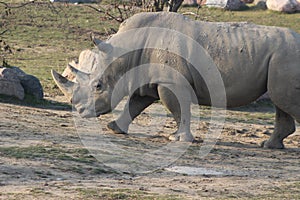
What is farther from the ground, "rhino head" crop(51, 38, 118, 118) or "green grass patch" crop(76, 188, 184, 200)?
"green grass patch" crop(76, 188, 184, 200)

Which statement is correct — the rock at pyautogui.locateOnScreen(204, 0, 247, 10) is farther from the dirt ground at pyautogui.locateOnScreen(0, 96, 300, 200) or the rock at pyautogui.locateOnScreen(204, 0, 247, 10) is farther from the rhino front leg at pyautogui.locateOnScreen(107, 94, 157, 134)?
the rhino front leg at pyautogui.locateOnScreen(107, 94, 157, 134)

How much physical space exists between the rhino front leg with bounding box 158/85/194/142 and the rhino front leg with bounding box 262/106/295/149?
1046mm

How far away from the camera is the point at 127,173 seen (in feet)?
26.1

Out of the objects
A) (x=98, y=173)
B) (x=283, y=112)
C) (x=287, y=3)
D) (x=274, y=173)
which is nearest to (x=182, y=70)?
(x=283, y=112)

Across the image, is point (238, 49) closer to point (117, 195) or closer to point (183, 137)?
point (183, 137)

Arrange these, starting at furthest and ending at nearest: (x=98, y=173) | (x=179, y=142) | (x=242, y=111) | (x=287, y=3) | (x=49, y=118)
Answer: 1. (x=287, y=3)
2. (x=242, y=111)
3. (x=49, y=118)
4. (x=179, y=142)
5. (x=98, y=173)

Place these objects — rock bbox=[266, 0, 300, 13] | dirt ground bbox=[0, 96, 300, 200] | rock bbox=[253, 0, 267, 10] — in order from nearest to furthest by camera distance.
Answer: dirt ground bbox=[0, 96, 300, 200] → rock bbox=[266, 0, 300, 13] → rock bbox=[253, 0, 267, 10]

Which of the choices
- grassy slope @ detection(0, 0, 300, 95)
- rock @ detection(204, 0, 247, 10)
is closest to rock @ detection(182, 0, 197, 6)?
rock @ detection(204, 0, 247, 10)

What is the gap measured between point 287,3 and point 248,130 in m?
13.7

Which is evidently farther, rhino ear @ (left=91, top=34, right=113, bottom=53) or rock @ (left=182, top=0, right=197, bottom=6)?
rock @ (left=182, top=0, right=197, bottom=6)

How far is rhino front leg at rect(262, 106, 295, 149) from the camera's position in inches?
419

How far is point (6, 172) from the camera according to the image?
729cm

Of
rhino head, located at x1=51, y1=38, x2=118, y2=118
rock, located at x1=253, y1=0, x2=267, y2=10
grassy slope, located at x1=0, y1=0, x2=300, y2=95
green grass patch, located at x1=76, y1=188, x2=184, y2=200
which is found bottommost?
rock, located at x1=253, y1=0, x2=267, y2=10

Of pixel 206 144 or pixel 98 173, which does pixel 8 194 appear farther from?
pixel 206 144
